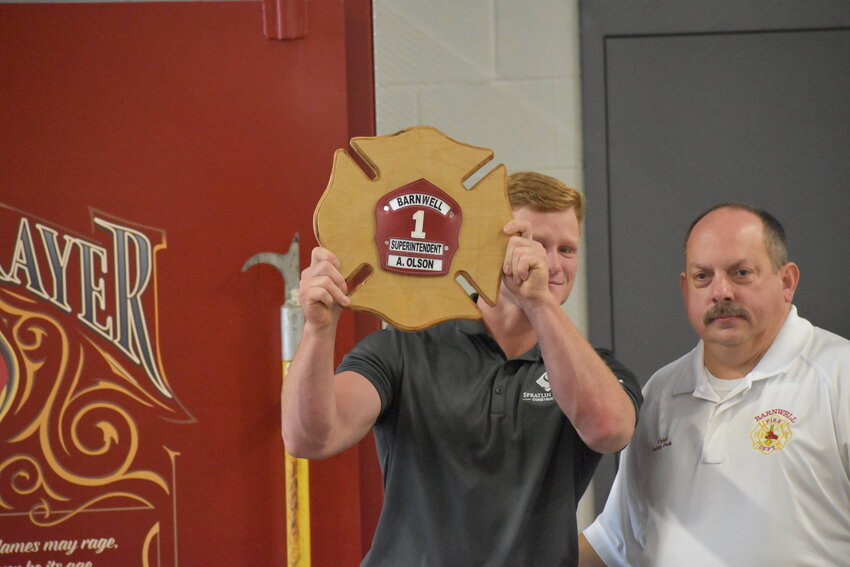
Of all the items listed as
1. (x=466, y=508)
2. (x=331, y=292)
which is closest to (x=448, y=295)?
(x=331, y=292)

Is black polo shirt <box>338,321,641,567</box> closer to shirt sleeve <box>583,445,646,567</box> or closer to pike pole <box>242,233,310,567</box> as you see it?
shirt sleeve <box>583,445,646,567</box>

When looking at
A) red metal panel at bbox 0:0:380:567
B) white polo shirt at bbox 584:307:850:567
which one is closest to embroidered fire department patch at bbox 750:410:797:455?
white polo shirt at bbox 584:307:850:567

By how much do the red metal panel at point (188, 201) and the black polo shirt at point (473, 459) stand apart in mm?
629

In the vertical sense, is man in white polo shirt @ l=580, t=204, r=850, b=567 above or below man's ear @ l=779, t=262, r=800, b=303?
below

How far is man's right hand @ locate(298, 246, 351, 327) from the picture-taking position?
3.95ft

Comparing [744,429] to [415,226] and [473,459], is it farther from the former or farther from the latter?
[415,226]

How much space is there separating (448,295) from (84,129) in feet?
3.56

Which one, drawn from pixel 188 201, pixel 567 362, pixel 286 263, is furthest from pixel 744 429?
pixel 188 201

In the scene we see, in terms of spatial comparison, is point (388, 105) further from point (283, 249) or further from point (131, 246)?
point (131, 246)

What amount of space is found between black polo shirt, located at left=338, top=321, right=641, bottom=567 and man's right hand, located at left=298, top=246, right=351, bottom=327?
0.20 m

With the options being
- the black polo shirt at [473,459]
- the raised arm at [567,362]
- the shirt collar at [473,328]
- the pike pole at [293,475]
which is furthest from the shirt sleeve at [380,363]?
the pike pole at [293,475]

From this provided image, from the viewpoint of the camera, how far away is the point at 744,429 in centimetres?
154

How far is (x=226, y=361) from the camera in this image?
2.01m

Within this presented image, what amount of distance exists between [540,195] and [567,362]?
31cm
